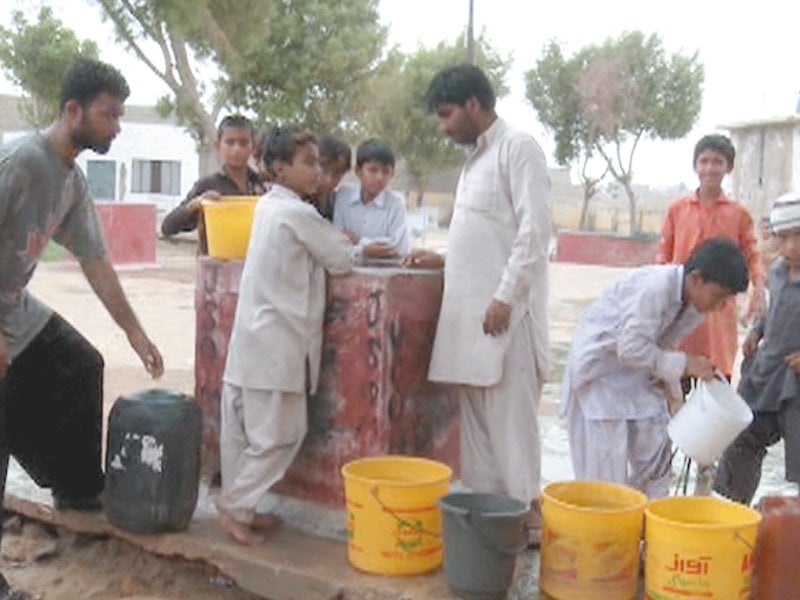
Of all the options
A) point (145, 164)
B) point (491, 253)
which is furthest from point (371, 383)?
point (145, 164)

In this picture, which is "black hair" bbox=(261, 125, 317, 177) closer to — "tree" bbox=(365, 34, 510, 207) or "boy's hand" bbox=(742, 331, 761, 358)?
"boy's hand" bbox=(742, 331, 761, 358)

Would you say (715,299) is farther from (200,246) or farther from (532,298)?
(200,246)

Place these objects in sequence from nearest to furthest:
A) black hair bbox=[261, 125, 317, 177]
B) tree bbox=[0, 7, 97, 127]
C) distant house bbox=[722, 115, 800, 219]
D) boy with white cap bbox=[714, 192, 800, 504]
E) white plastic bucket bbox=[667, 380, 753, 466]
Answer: white plastic bucket bbox=[667, 380, 753, 466], black hair bbox=[261, 125, 317, 177], boy with white cap bbox=[714, 192, 800, 504], distant house bbox=[722, 115, 800, 219], tree bbox=[0, 7, 97, 127]

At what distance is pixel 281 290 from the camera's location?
14.1ft

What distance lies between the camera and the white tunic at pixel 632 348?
165 inches

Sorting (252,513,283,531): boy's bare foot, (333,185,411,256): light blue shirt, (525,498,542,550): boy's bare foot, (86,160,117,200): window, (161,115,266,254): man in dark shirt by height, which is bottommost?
(252,513,283,531): boy's bare foot

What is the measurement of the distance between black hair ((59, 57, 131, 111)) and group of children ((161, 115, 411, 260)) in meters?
1.20

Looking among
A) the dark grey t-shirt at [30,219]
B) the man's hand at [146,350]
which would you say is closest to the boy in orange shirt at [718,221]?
the man's hand at [146,350]

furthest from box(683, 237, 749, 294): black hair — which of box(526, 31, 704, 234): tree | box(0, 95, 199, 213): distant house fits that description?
box(0, 95, 199, 213): distant house

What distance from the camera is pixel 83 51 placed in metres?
30.5

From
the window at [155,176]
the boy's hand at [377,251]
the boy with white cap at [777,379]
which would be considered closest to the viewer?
the boy with white cap at [777,379]

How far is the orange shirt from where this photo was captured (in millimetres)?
5531

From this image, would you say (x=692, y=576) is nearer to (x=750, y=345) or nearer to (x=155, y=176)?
(x=750, y=345)

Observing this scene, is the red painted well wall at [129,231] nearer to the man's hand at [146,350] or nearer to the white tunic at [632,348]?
the man's hand at [146,350]
